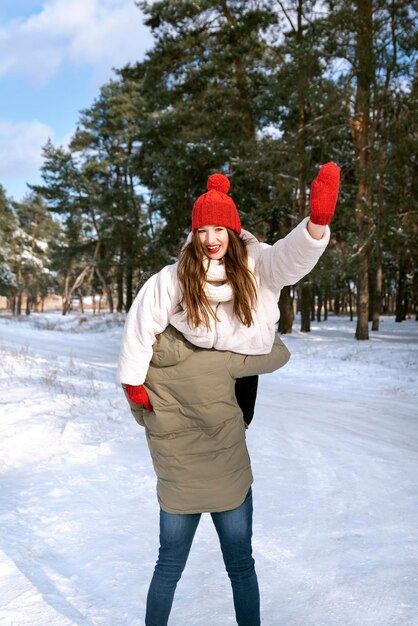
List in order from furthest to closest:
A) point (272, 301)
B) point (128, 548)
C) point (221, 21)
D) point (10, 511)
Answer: point (221, 21)
point (10, 511)
point (128, 548)
point (272, 301)

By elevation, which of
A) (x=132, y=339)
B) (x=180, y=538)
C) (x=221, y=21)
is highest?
(x=221, y=21)

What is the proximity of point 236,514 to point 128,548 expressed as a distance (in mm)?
1561

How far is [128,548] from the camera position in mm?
3266

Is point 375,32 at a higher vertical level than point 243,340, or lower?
higher

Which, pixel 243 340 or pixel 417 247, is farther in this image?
pixel 417 247

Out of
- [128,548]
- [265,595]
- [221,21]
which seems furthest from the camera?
[221,21]

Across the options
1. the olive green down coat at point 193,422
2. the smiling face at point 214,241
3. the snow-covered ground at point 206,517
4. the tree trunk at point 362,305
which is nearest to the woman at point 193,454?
the olive green down coat at point 193,422

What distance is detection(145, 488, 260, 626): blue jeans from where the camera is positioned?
6.66ft

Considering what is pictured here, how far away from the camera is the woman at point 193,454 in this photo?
2006 millimetres

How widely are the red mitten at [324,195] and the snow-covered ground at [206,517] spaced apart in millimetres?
2051

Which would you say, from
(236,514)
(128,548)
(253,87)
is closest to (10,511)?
(128,548)

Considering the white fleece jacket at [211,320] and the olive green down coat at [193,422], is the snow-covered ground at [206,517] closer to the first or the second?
the olive green down coat at [193,422]

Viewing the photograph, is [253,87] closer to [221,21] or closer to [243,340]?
[221,21]

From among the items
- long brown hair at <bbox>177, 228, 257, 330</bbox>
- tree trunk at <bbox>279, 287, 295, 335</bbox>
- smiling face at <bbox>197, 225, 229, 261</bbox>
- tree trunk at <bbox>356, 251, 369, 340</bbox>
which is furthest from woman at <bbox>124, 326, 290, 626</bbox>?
tree trunk at <bbox>279, 287, 295, 335</bbox>
